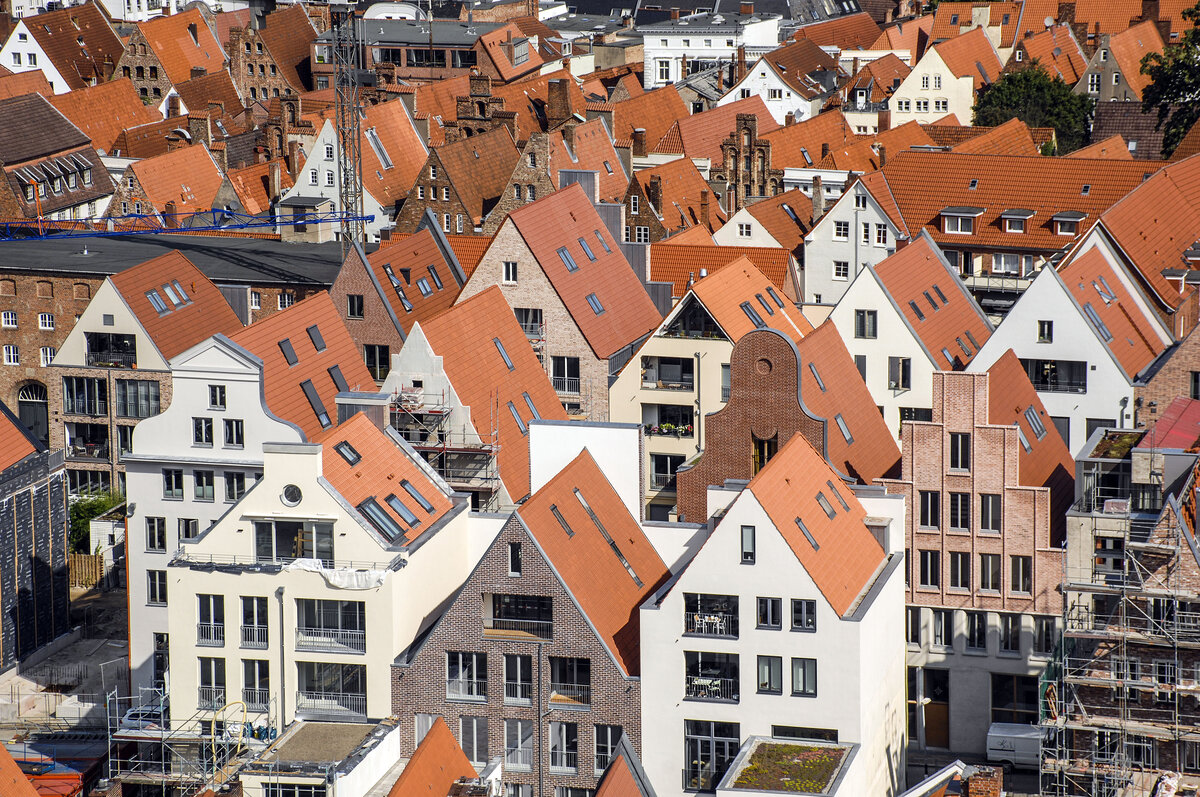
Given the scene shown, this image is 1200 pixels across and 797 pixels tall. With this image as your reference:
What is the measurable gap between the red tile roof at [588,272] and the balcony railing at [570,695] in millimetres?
30590

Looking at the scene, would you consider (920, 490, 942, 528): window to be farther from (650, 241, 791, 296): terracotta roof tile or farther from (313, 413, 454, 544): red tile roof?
(650, 241, 791, 296): terracotta roof tile

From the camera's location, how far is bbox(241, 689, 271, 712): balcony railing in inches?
2876

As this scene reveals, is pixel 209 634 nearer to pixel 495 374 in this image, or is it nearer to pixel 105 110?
pixel 495 374

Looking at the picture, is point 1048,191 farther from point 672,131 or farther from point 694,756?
point 694,756

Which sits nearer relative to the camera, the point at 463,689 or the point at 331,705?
the point at 463,689

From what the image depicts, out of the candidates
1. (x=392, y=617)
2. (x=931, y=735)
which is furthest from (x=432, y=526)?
(x=931, y=735)

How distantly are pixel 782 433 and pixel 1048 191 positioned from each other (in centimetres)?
4552

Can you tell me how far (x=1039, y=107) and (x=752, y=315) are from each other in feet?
270

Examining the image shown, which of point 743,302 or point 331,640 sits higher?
point 743,302

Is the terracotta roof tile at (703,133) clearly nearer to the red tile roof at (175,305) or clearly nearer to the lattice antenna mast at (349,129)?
the lattice antenna mast at (349,129)

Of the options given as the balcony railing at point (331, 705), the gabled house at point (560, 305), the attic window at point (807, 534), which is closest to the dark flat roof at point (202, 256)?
the gabled house at point (560, 305)

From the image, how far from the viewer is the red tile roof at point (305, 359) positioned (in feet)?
284

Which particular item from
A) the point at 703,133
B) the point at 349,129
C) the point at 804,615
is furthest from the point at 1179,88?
the point at 804,615

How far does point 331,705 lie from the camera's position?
7250 centimetres
